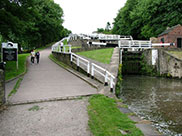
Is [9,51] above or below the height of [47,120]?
above

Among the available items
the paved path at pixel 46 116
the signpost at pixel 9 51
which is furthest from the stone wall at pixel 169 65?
the signpost at pixel 9 51

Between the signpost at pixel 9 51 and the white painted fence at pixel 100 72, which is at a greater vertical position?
the signpost at pixel 9 51

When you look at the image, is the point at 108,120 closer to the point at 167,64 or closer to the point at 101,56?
the point at 101,56

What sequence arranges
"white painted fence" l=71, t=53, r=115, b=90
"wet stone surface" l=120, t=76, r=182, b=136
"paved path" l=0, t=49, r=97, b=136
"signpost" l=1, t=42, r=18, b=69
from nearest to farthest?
"paved path" l=0, t=49, r=97, b=136 → "wet stone surface" l=120, t=76, r=182, b=136 → "white painted fence" l=71, t=53, r=115, b=90 → "signpost" l=1, t=42, r=18, b=69

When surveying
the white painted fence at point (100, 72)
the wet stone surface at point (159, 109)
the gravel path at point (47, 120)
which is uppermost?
the white painted fence at point (100, 72)

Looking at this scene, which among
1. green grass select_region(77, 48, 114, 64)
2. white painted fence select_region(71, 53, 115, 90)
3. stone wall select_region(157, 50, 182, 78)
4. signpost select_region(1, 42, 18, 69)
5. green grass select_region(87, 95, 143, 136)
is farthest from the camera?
stone wall select_region(157, 50, 182, 78)

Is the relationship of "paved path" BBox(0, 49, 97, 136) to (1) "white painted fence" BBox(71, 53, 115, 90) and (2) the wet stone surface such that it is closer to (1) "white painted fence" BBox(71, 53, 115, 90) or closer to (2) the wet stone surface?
(1) "white painted fence" BBox(71, 53, 115, 90)

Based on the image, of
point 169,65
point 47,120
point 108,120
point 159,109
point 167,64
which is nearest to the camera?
point 108,120

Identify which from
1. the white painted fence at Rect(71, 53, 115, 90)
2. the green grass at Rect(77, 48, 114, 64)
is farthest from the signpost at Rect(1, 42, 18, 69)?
the green grass at Rect(77, 48, 114, 64)

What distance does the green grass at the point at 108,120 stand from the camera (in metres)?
4.71

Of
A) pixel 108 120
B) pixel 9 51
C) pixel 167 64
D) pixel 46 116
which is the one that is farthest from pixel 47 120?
pixel 167 64

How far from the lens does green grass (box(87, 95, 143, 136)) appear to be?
4715 mm

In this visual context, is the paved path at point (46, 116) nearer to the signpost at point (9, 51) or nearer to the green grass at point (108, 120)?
the green grass at point (108, 120)

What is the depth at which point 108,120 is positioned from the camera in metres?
5.44
